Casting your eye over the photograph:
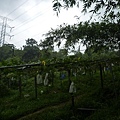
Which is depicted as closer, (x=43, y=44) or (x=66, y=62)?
(x=66, y=62)

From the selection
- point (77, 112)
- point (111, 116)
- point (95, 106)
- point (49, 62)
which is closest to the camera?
point (111, 116)

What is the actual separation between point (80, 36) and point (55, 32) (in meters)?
1.46

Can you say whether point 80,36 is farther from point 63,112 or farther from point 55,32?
point 63,112

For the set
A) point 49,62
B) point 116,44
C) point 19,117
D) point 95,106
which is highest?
point 116,44

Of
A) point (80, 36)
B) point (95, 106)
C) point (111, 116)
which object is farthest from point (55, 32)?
point (111, 116)

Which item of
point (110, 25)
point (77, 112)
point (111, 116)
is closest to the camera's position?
point (111, 116)

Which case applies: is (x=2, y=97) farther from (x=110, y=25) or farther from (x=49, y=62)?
(x=110, y=25)

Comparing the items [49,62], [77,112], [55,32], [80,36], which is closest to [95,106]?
[77,112]

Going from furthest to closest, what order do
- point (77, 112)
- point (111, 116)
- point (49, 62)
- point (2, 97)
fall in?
point (2, 97) → point (77, 112) → point (49, 62) → point (111, 116)

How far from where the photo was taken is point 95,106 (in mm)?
5914

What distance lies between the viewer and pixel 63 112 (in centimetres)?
562

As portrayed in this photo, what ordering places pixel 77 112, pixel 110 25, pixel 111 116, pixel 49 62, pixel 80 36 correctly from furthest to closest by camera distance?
pixel 80 36 < pixel 110 25 < pixel 77 112 < pixel 49 62 < pixel 111 116

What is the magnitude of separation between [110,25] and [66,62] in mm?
2163

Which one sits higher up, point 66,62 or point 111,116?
point 66,62
